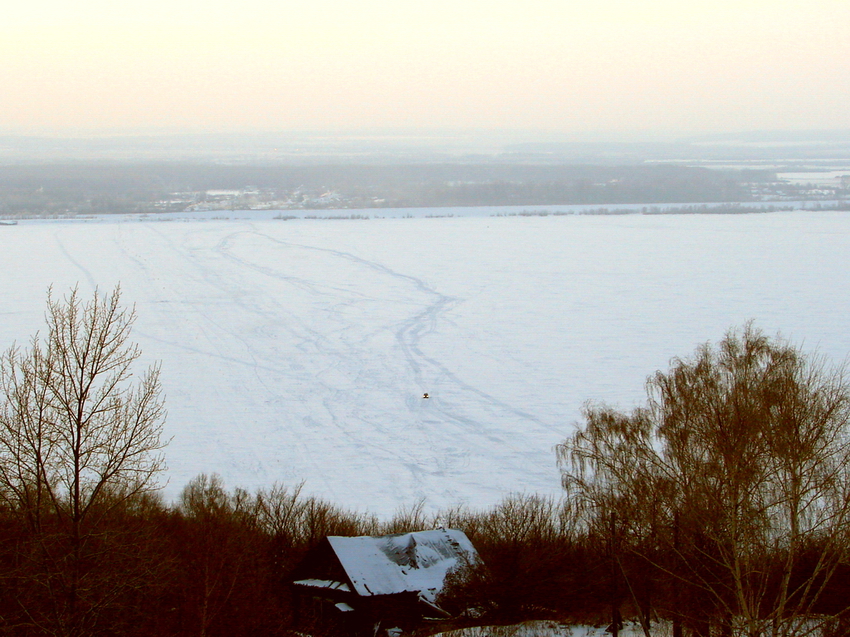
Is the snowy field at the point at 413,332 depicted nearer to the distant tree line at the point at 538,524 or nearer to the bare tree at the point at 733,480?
the distant tree line at the point at 538,524

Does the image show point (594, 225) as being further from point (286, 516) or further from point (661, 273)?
point (286, 516)

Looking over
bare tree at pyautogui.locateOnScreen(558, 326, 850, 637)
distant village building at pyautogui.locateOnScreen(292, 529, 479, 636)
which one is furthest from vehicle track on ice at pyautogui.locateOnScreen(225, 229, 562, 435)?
bare tree at pyautogui.locateOnScreen(558, 326, 850, 637)

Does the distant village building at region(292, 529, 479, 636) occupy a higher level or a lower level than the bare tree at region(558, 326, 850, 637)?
lower

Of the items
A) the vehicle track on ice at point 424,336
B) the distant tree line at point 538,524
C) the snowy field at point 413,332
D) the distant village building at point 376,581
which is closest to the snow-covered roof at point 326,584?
the distant village building at point 376,581

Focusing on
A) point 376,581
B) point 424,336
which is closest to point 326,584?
point 376,581

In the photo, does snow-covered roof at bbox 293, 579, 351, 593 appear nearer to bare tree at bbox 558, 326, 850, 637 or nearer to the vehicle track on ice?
bare tree at bbox 558, 326, 850, 637

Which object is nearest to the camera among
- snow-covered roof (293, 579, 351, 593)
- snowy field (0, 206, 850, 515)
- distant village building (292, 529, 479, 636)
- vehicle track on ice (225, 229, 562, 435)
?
distant village building (292, 529, 479, 636)

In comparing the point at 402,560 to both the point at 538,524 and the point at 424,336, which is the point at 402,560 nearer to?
the point at 538,524
